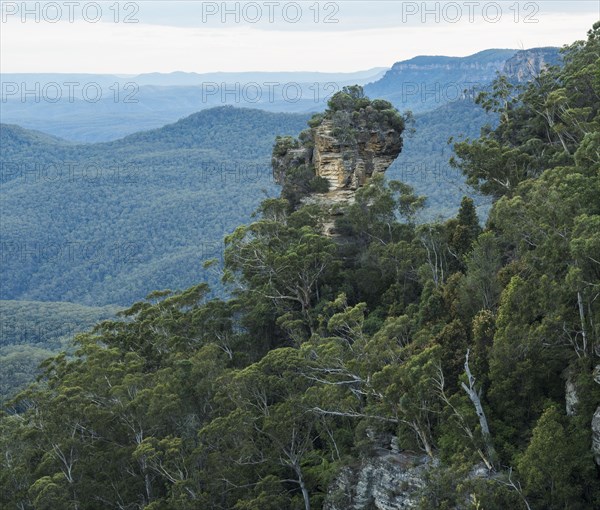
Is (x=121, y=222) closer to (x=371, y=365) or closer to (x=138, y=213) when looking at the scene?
(x=138, y=213)

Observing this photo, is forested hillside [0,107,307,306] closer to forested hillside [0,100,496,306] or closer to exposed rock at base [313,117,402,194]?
forested hillside [0,100,496,306]

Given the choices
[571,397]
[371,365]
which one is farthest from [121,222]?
[571,397]

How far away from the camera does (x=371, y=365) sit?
24641mm

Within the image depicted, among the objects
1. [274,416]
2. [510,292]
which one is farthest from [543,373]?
[274,416]

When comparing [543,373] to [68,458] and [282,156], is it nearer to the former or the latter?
[68,458]

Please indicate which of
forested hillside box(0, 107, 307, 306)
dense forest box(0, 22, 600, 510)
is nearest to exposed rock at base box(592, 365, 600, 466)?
dense forest box(0, 22, 600, 510)

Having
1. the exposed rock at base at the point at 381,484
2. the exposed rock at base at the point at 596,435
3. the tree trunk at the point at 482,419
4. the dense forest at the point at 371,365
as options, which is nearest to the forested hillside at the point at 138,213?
the dense forest at the point at 371,365

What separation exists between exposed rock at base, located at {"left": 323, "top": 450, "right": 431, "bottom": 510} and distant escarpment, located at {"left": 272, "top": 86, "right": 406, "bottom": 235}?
15994mm

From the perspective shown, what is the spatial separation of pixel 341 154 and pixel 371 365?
1680 centimetres

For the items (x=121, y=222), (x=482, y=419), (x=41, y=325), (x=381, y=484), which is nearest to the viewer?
(x=482, y=419)

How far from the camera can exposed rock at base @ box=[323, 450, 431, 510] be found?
22016 millimetres

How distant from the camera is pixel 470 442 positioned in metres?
21.3

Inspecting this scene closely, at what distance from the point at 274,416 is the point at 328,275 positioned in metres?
10.1

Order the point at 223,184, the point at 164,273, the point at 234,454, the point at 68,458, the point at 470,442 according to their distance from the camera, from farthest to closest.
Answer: the point at 223,184
the point at 164,273
the point at 68,458
the point at 234,454
the point at 470,442
